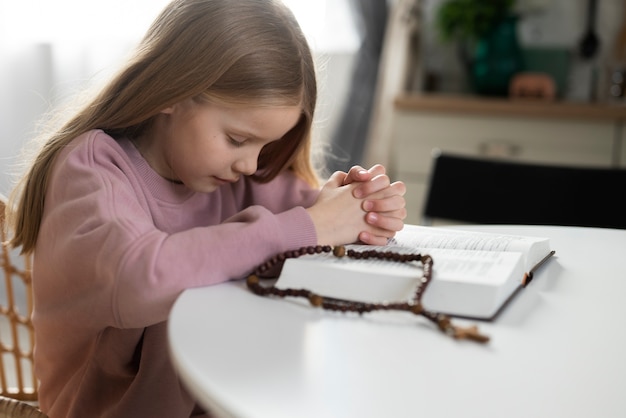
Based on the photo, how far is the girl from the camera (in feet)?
2.92

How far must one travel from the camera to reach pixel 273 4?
1072 mm

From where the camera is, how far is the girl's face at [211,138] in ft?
3.41

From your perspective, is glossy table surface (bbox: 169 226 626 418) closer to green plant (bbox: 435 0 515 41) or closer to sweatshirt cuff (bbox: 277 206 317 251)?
sweatshirt cuff (bbox: 277 206 317 251)

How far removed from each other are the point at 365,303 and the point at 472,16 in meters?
2.35

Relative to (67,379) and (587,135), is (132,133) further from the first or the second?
(587,135)

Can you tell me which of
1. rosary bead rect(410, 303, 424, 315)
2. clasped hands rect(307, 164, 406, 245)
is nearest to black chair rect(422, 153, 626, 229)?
clasped hands rect(307, 164, 406, 245)

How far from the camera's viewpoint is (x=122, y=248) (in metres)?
0.82

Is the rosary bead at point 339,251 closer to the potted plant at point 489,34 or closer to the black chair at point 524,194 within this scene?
the black chair at point 524,194

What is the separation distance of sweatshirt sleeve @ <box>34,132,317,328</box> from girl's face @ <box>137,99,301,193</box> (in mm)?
123

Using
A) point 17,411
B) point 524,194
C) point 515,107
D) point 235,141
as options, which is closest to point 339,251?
point 235,141

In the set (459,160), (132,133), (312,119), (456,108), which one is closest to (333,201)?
(312,119)

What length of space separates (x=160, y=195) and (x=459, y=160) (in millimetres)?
924

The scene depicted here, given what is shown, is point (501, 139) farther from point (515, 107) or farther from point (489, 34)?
point (489, 34)

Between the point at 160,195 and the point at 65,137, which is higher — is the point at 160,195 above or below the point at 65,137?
below
